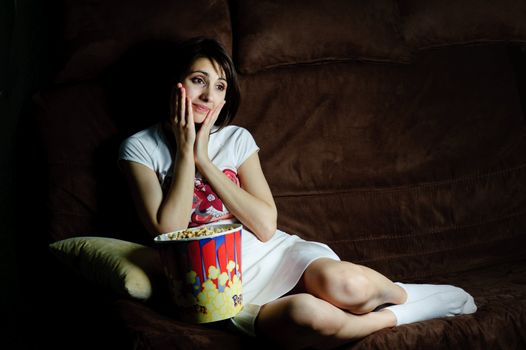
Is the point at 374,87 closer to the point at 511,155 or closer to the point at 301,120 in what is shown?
the point at 301,120

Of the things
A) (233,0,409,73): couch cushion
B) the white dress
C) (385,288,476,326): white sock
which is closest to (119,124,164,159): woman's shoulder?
the white dress

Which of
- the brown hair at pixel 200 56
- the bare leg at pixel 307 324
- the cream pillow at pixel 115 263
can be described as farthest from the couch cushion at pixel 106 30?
the bare leg at pixel 307 324

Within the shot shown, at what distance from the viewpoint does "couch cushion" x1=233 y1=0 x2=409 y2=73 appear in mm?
1988

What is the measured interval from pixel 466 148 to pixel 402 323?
2.73 ft

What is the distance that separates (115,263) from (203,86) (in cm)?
59

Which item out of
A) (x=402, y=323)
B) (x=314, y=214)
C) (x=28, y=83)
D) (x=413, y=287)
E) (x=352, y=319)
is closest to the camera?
(x=352, y=319)

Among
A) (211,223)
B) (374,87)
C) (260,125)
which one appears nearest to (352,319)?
(211,223)

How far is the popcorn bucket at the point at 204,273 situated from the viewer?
131cm

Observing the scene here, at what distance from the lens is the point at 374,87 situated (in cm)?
209

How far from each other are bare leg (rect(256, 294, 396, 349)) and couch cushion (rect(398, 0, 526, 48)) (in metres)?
1.14

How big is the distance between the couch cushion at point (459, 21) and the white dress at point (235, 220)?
0.74 metres

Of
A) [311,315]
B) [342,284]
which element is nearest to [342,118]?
[342,284]

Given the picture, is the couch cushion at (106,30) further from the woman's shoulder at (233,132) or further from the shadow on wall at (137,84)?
the woman's shoulder at (233,132)

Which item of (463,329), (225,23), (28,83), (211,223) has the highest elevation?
(225,23)
